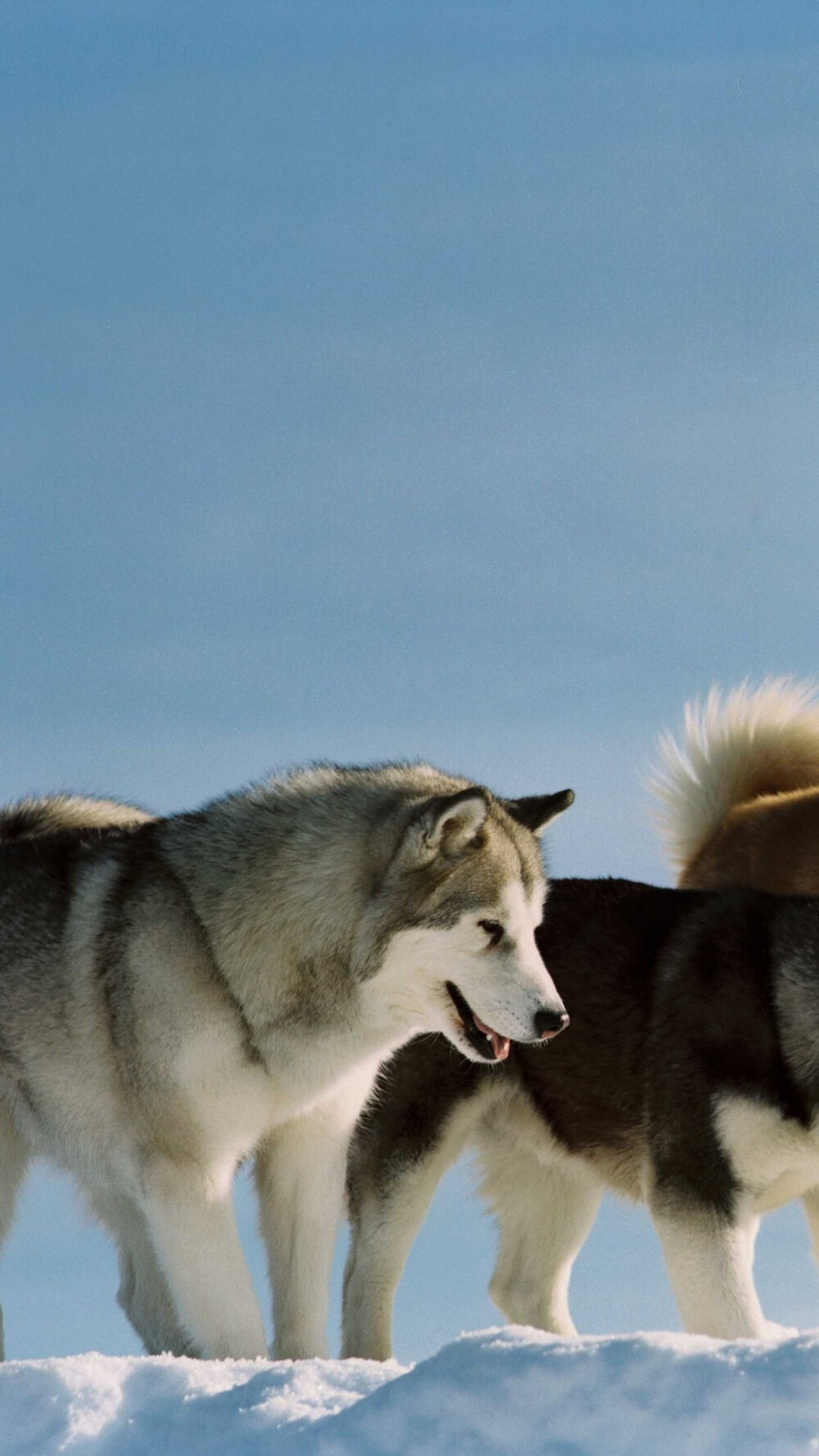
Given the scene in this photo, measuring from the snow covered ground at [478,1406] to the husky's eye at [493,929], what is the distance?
144 cm

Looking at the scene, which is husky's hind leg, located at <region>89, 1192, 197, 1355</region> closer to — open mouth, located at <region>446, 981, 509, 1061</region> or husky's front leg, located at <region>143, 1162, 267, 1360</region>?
husky's front leg, located at <region>143, 1162, 267, 1360</region>

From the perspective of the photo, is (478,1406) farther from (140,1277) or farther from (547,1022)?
(140,1277)

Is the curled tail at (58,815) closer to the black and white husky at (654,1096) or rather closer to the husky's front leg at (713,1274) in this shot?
the black and white husky at (654,1096)

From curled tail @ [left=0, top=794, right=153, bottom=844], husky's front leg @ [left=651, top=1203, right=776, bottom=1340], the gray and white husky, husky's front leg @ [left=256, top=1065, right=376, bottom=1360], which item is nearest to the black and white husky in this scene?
husky's front leg @ [left=651, top=1203, right=776, bottom=1340]

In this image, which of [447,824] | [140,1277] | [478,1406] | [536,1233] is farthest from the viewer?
[536,1233]

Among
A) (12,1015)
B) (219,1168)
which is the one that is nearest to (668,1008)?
(219,1168)

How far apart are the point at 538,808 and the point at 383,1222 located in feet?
6.47

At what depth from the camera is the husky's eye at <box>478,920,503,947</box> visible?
20.3 ft

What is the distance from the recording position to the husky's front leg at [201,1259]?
6301mm

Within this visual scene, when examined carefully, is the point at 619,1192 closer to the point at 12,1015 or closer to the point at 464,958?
the point at 464,958

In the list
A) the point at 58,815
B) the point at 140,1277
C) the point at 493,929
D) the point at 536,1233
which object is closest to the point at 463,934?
the point at 493,929

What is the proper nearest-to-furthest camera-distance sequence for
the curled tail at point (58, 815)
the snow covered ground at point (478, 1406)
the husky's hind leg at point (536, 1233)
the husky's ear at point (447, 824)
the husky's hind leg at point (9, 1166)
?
1. the snow covered ground at point (478, 1406)
2. the husky's ear at point (447, 824)
3. the husky's hind leg at point (9, 1166)
4. the curled tail at point (58, 815)
5. the husky's hind leg at point (536, 1233)

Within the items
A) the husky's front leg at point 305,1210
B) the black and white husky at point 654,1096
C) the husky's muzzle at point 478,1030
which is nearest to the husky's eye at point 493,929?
the husky's muzzle at point 478,1030

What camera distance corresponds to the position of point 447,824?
6.14m
